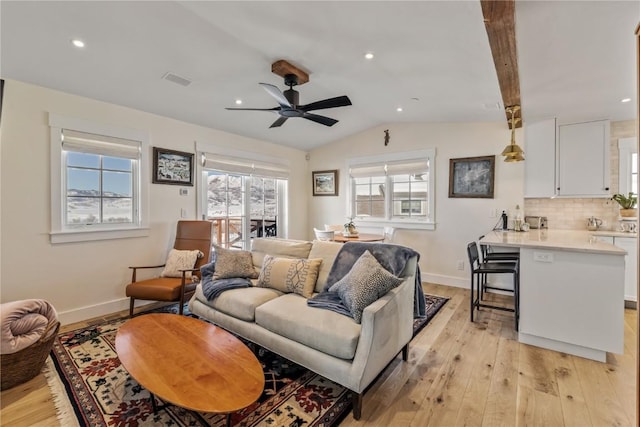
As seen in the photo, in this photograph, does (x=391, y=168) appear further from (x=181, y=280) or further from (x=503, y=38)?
(x=181, y=280)

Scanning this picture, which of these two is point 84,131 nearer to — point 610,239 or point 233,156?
point 233,156

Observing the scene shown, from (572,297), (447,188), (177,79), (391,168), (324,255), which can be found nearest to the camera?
(572,297)

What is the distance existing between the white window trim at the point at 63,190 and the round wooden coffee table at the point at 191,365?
165cm

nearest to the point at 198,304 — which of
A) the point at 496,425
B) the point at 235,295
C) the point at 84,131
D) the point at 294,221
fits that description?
the point at 235,295

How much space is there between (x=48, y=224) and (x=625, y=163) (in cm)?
683

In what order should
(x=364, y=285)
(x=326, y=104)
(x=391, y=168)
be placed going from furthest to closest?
(x=391, y=168)
(x=326, y=104)
(x=364, y=285)

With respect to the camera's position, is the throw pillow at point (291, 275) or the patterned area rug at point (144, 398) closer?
the patterned area rug at point (144, 398)

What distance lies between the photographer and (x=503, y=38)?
74.9 inches

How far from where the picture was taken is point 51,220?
2.95 meters

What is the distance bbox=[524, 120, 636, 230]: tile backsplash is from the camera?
366 centimetres

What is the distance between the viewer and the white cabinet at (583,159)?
3580 millimetres

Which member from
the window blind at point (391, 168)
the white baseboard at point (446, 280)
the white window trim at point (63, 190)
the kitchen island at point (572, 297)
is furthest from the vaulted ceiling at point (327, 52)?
the white baseboard at point (446, 280)

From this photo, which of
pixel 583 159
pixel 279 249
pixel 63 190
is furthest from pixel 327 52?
pixel 583 159

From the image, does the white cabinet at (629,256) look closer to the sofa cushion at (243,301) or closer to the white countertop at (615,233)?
the white countertop at (615,233)
